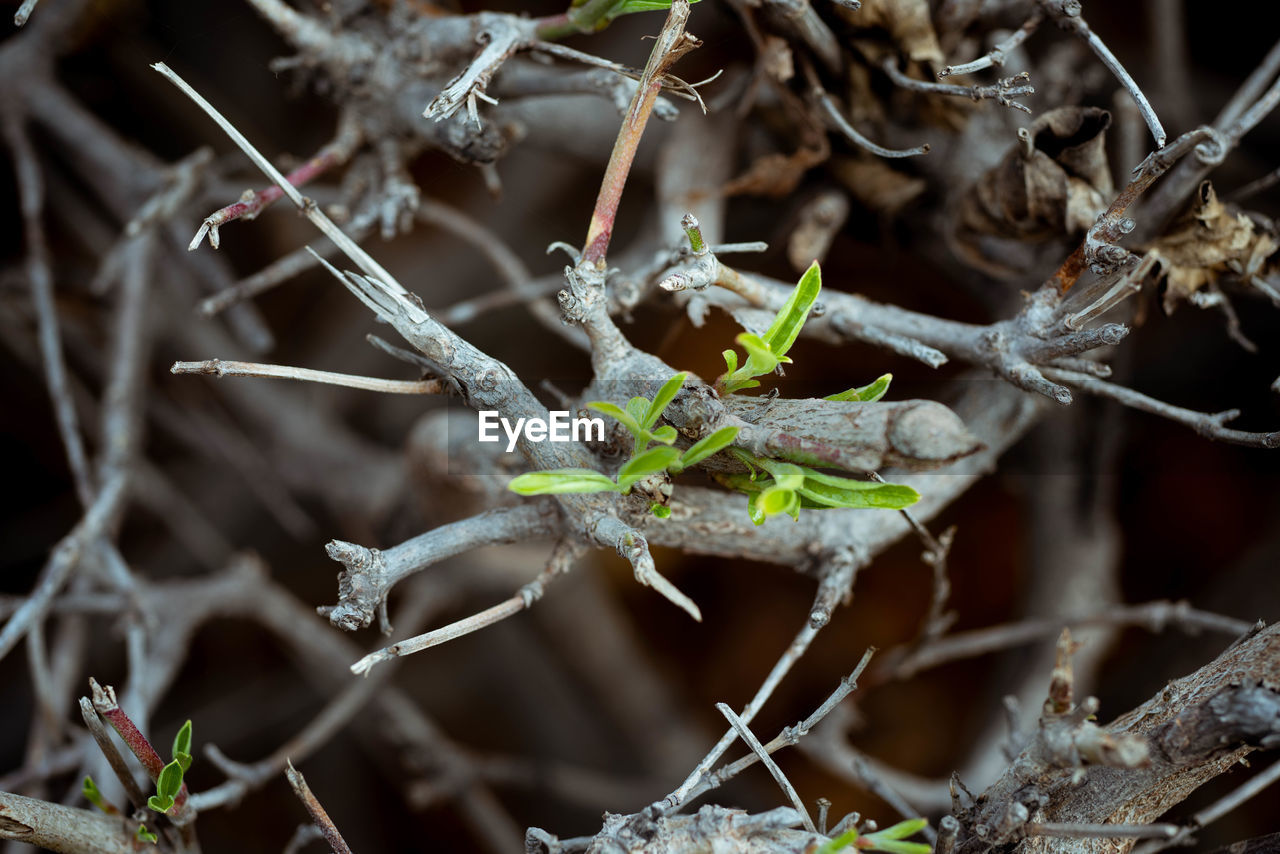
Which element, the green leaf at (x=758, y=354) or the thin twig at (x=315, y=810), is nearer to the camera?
the green leaf at (x=758, y=354)

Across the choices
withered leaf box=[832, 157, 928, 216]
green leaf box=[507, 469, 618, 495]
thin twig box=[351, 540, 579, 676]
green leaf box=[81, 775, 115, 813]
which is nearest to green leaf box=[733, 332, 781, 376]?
green leaf box=[507, 469, 618, 495]

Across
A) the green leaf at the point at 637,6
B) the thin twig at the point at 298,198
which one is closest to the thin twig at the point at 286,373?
the thin twig at the point at 298,198

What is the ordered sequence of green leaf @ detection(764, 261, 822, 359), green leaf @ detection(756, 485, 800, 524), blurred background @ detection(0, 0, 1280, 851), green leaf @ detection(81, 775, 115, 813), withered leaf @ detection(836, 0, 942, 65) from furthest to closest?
1. blurred background @ detection(0, 0, 1280, 851)
2. withered leaf @ detection(836, 0, 942, 65)
3. green leaf @ detection(81, 775, 115, 813)
4. green leaf @ detection(764, 261, 822, 359)
5. green leaf @ detection(756, 485, 800, 524)

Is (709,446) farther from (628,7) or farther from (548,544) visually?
(548,544)

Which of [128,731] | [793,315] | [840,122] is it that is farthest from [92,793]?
[840,122]

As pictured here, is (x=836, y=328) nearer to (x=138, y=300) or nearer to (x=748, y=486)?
(x=748, y=486)

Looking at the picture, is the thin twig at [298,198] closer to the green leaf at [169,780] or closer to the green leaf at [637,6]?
the green leaf at [637,6]

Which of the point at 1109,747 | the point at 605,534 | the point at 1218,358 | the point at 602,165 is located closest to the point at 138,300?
the point at 602,165

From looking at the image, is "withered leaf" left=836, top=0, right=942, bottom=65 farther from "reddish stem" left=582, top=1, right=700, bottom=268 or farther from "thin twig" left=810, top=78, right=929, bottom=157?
"reddish stem" left=582, top=1, right=700, bottom=268
